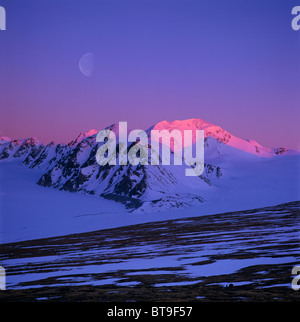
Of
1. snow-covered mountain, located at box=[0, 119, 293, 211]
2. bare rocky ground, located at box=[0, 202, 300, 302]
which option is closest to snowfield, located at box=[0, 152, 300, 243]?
snow-covered mountain, located at box=[0, 119, 293, 211]

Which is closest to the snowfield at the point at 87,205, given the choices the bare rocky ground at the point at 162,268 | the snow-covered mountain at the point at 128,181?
the snow-covered mountain at the point at 128,181

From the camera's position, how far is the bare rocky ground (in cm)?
1962

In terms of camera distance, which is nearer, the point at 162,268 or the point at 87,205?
the point at 162,268

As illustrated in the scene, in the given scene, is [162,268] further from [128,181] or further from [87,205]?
[128,181]

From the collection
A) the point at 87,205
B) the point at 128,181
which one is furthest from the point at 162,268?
the point at 128,181

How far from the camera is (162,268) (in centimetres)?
2792

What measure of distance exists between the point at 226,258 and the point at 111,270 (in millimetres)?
7673

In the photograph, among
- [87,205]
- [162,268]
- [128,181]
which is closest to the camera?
[162,268]

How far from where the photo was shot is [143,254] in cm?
3559

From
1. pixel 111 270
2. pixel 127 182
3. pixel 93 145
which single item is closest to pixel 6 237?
pixel 111 270

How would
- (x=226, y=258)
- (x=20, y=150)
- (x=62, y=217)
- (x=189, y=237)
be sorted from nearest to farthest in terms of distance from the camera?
(x=226, y=258), (x=189, y=237), (x=62, y=217), (x=20, y=150)

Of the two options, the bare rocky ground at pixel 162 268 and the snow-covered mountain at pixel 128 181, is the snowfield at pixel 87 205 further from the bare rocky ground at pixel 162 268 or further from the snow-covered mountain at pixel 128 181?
the bare rocky ground at pixel 162 268

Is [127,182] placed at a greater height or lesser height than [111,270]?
greater
